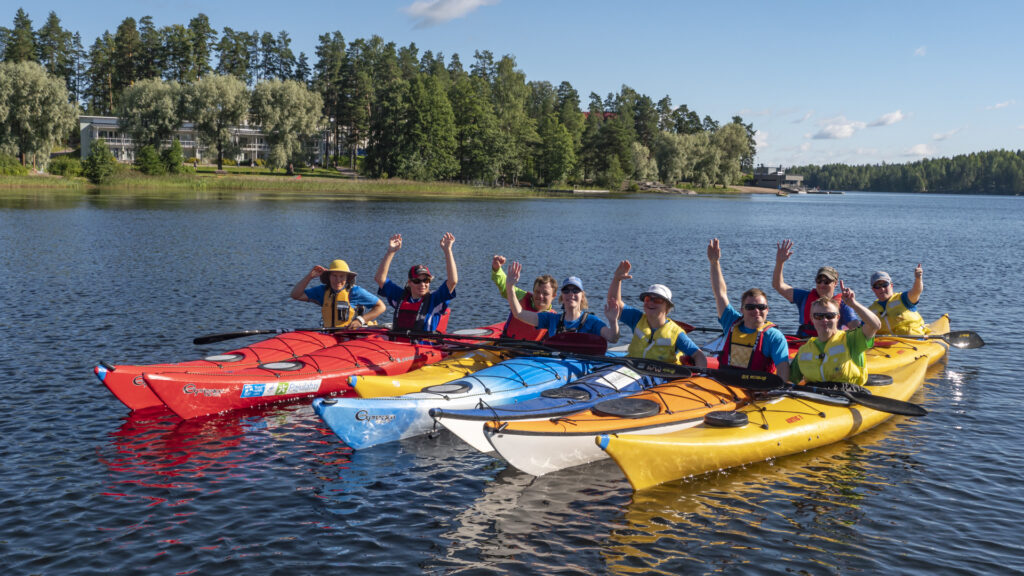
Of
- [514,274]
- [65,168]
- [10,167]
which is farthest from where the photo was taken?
[65,168]

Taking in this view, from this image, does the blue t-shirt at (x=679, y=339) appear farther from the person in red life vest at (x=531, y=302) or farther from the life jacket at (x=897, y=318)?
the life jacket at (x=897, y=318)

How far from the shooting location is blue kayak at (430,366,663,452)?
838cm

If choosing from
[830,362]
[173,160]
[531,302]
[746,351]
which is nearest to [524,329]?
[531,302]

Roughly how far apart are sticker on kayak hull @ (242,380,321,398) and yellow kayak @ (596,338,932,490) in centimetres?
532

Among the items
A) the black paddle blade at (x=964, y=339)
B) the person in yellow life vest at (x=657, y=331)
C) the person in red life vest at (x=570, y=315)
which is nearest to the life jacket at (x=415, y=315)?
the person in red life vest at (x=570, y=315)

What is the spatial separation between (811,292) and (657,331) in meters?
3.75

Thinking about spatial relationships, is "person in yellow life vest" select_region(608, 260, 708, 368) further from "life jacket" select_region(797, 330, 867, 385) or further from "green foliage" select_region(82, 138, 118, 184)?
"green foliage" select_region(82, 138, 118, 184)

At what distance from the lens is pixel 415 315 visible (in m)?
12.5

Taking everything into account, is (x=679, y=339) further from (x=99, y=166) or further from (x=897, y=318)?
(x=99, y=166)

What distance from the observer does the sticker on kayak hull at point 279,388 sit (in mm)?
10961

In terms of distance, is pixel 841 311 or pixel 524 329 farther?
pixel 841 311

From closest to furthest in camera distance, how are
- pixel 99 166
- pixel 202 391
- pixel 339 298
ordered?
pixel 202 391 → pixel 339 298 → pixel 99 166

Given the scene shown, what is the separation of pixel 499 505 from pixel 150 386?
17.2ft

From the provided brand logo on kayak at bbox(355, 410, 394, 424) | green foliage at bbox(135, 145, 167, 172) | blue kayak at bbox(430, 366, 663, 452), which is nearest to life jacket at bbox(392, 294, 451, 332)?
brand logo on kayak at bbox(355, 410, 394, 424)
